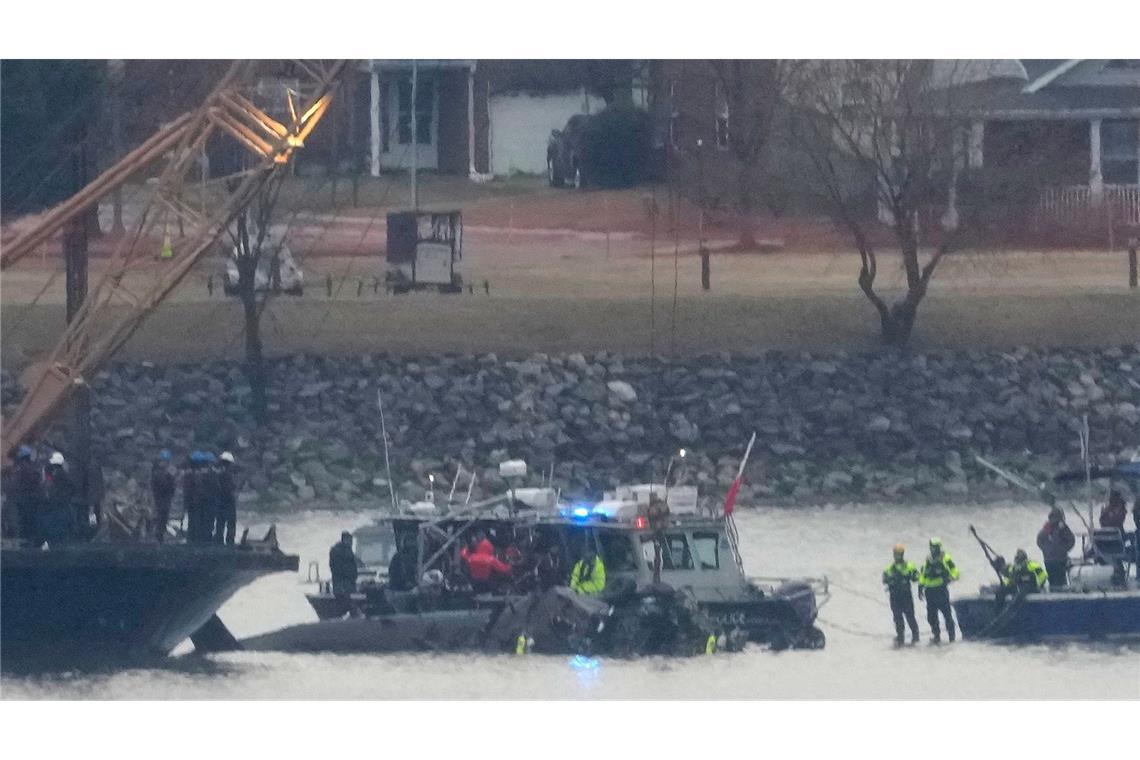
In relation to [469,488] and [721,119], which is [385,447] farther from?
[721,119]

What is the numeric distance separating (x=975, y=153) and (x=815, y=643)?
463 centimetres

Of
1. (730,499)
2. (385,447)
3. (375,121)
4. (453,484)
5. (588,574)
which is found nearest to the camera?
(588,574)

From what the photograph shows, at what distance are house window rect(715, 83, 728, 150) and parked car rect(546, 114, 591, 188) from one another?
1.10 meters

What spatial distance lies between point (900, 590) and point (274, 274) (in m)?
5.82

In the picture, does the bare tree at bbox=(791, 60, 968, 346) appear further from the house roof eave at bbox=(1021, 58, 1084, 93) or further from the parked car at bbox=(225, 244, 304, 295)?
the parked car at bbox=(225, 244, 304, 295)

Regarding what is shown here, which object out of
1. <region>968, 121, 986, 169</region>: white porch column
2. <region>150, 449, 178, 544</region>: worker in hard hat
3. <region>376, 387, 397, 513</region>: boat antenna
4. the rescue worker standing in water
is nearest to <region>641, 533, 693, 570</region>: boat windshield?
the rescue worker standing in water

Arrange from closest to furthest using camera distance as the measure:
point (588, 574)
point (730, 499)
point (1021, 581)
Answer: point (588, 574) < point (1021, 581) < point (730, 499)

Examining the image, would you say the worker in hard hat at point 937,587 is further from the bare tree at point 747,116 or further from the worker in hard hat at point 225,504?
the worker in hard hat at point 225,504

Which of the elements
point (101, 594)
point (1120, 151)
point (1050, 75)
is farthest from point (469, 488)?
point (1120, 151)

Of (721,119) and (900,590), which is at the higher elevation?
(721,119)

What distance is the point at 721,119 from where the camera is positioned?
18859 millimetres

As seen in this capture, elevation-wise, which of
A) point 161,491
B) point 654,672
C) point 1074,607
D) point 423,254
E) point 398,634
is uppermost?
point 423,254

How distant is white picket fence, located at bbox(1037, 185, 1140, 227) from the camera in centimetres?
1947

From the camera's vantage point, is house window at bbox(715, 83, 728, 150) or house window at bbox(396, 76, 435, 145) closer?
house window at bbox(396, 76, 435, 145)
